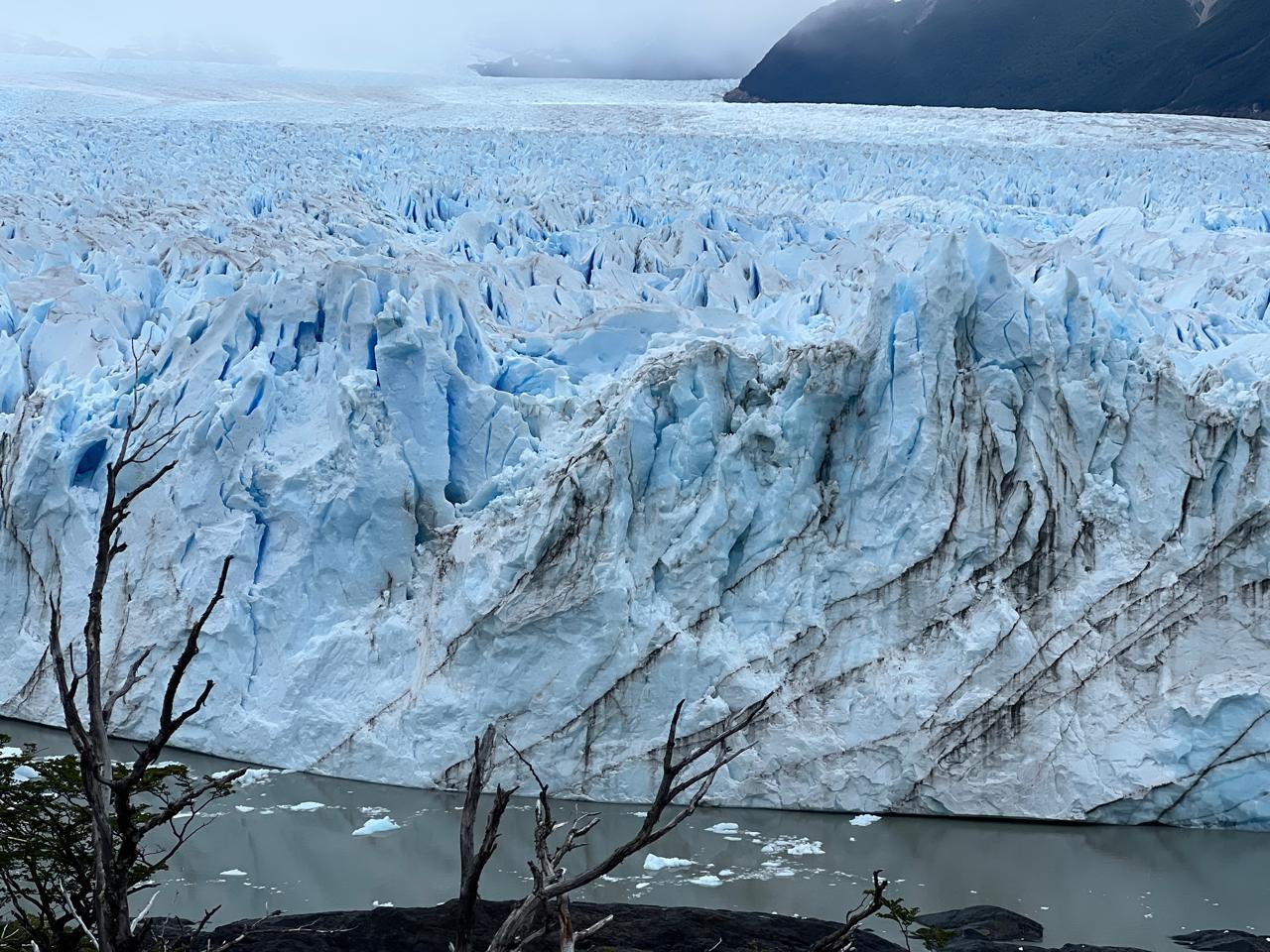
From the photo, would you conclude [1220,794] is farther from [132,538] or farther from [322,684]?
[132,538]

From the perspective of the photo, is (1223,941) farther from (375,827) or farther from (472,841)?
(472,841)

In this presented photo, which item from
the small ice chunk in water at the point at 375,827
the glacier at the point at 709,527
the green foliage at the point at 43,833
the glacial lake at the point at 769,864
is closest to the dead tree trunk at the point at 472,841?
the green foliage at the point at 43,833

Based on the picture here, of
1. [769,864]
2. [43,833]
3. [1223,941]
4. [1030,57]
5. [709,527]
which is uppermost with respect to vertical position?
[1030,57]

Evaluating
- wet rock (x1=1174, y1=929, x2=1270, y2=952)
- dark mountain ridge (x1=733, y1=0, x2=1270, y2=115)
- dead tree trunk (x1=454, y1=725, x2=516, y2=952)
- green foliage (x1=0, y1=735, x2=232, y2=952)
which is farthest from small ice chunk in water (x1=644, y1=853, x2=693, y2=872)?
dark mountain ridge (x1=733, y1=0, x2=1270, y2=115)

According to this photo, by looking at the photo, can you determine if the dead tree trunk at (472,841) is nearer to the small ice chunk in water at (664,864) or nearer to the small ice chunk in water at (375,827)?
the small ice chunk in water at (664,864)

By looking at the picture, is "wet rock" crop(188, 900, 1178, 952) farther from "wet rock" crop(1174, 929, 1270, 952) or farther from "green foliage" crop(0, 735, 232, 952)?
"green foliage" crop(0, 735, 232, 952)

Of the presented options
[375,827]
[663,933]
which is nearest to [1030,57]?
[375,827]

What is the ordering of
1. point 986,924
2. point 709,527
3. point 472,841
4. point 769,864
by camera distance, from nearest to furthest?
point 472,841, point 986,924, point 769,864, point 709,527
